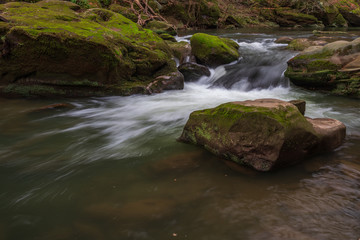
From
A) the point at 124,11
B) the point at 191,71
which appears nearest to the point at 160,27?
the point at 124,11

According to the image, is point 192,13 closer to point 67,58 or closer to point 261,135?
point 67,58

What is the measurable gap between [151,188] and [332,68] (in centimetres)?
635

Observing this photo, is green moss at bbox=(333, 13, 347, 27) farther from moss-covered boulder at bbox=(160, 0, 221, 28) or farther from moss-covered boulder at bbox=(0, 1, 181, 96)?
moss-covered boulder at bbox=(0, 1, 181, 96)

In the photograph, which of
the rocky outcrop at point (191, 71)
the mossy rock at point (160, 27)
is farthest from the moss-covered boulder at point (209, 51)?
the mossy rock at point (160, 27)

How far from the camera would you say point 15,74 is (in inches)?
249

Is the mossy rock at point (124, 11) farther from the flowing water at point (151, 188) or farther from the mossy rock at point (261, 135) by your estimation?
the mossy rock at point (261, 135)

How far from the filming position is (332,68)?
670cm

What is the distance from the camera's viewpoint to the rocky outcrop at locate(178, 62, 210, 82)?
913 cm

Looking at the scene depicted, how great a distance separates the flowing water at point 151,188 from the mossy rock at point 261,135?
0.54ft

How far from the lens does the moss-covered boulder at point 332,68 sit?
6.50 metres

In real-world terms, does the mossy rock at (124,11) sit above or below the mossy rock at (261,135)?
above

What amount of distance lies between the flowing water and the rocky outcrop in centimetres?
420

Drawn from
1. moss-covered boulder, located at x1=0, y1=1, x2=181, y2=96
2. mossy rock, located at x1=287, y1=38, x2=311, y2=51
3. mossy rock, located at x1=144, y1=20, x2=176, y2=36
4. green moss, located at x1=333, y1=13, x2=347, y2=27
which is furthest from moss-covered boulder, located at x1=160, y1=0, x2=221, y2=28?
moss-covered boulder, located at x1=0, y1=1, x2=181, y2=96

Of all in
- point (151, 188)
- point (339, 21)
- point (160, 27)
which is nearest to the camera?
point (151, 188)
